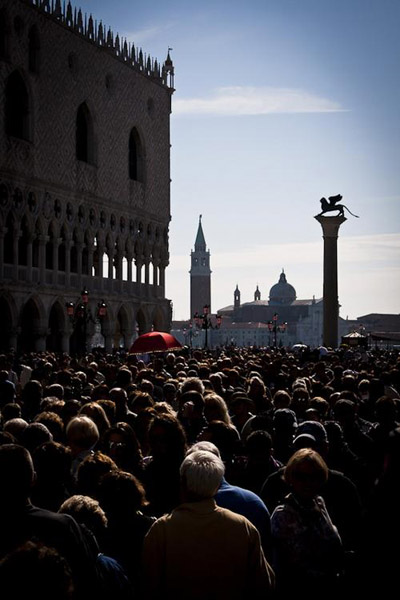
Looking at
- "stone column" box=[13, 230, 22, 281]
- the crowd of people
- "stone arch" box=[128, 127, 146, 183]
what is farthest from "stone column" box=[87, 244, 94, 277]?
the crowd of people

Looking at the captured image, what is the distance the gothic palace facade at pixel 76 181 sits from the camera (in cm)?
4081

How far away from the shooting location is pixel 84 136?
48062 millimetres

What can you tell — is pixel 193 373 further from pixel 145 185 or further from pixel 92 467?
pixel 145 185

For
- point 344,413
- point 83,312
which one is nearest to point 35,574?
point 344,413

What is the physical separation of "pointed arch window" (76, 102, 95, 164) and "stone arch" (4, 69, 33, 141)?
5844 mm

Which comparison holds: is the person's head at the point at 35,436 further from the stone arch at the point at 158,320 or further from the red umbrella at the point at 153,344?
the stone arch at the point at 158,320

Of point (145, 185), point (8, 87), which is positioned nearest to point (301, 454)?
point (8, 87)

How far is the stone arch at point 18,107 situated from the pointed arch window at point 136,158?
12.2 metres

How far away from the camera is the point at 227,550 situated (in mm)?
4254

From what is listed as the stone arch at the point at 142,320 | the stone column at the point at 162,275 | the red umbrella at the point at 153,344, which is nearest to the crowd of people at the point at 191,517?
the red umbrella at the point at 153,344

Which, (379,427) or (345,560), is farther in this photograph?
(379,427)

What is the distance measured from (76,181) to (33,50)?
21.3 feet

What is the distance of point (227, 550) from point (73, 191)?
42333mm

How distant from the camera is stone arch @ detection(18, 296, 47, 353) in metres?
42.0
